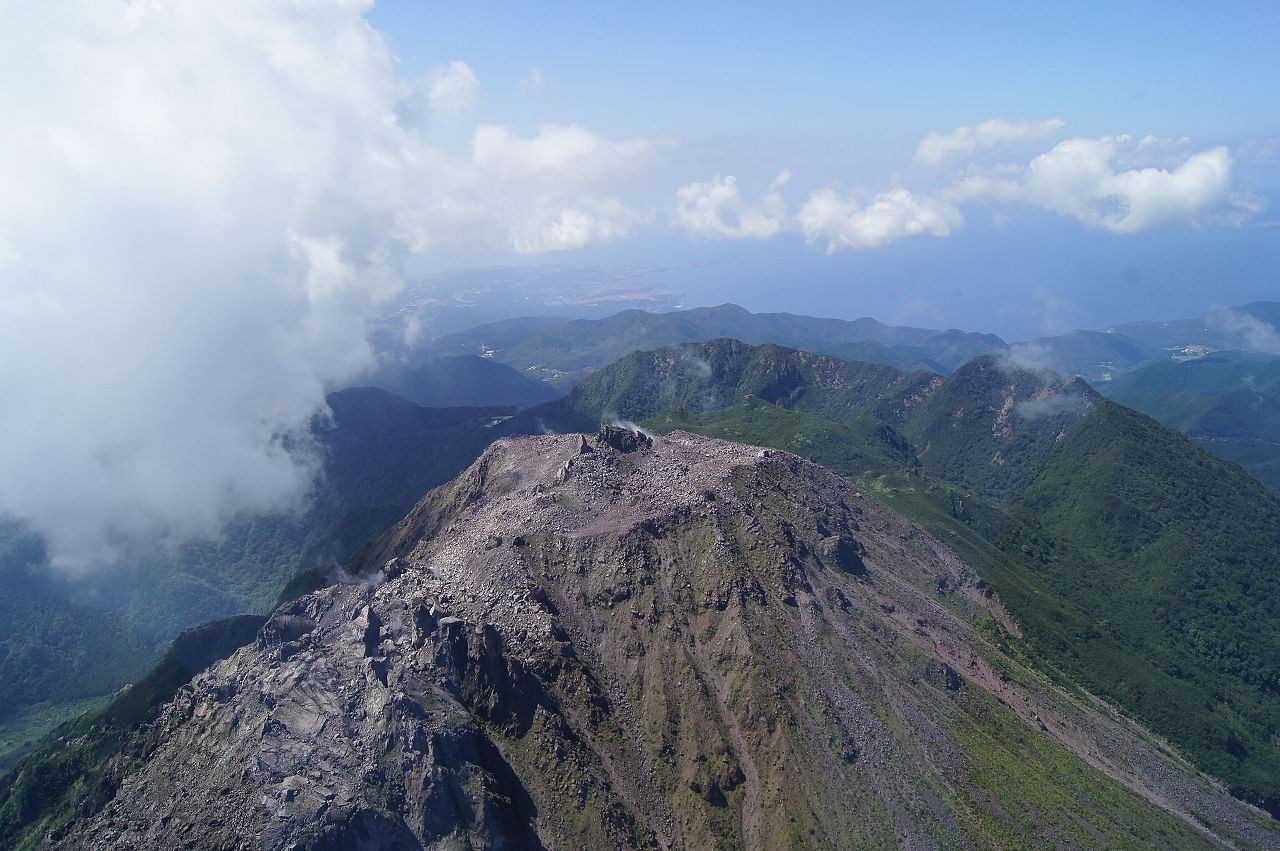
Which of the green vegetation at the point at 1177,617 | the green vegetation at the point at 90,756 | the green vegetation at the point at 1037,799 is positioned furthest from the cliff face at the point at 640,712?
the green vegetation at the point at 1177,617

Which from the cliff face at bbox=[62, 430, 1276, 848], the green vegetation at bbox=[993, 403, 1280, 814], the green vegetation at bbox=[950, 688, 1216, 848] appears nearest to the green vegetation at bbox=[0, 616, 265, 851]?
the cliff face at bbox=[62, 430, 1276, 848]

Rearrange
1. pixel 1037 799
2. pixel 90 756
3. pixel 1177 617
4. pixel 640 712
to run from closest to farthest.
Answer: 1. pixel 1037 799
2. pixel 640 712
3. pixel 90 756
4. pixel 1177 617

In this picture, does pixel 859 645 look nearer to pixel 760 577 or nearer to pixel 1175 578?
pixel 760 577

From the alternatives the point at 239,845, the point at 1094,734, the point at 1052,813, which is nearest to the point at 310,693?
the point at 239,845

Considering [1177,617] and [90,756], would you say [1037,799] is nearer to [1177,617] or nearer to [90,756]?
[1177,617]

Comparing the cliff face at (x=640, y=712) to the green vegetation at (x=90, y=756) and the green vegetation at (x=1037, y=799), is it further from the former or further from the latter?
the green vegetation at (x=90, y=756)

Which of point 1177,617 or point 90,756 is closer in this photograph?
point 90,756

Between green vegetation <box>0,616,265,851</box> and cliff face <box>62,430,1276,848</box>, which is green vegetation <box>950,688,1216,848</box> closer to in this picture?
cliff face <box>62,430,1276,848</box>

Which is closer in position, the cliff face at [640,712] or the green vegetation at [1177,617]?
the cliff face at [640,712]

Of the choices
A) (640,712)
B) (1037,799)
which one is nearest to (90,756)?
(640,712)
